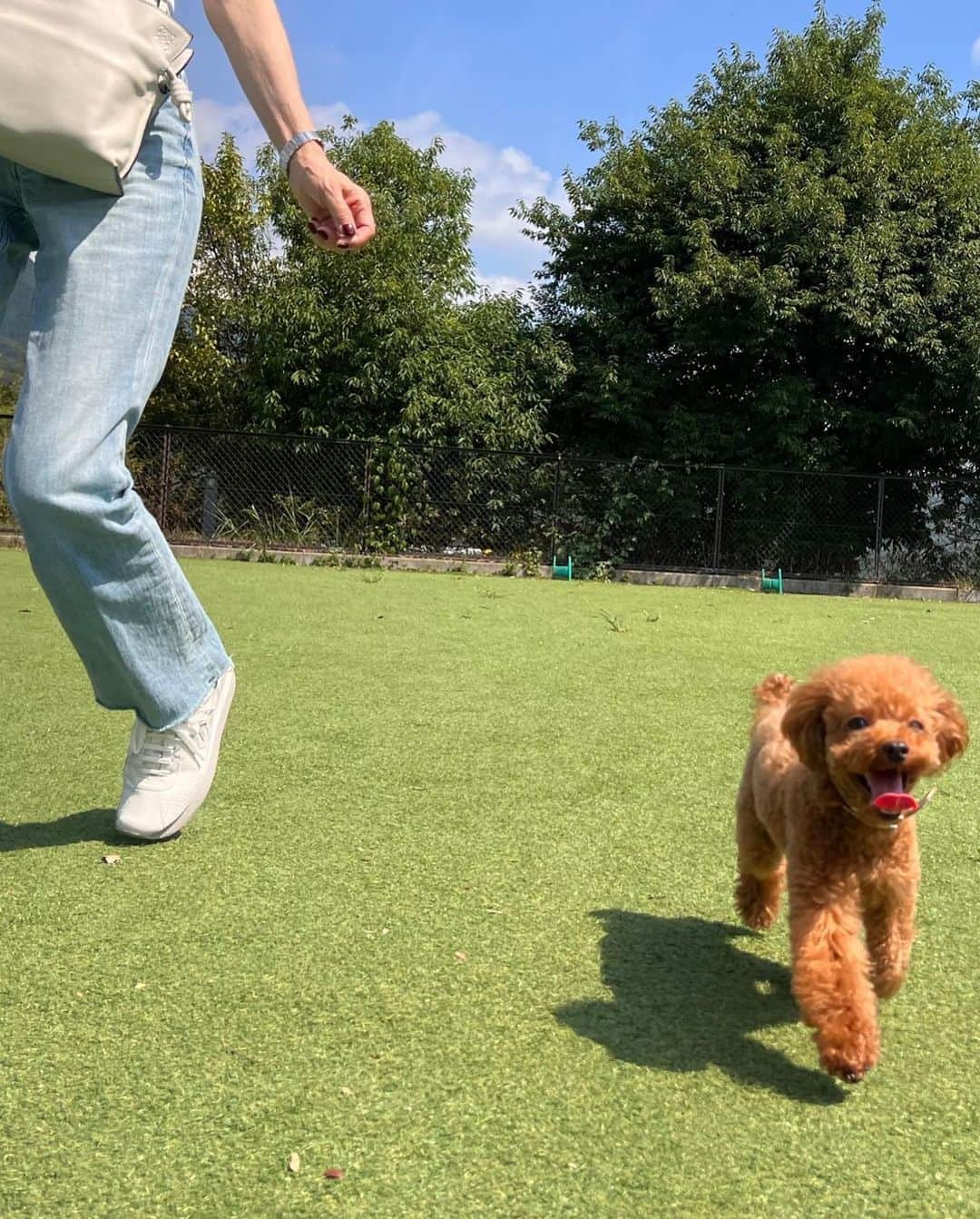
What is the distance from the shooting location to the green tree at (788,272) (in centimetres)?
1442

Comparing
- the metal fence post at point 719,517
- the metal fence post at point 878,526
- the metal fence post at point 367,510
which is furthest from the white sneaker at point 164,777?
the metal fence post at point 878,526

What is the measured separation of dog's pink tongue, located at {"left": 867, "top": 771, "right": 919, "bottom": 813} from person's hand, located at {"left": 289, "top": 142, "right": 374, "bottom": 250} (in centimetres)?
145

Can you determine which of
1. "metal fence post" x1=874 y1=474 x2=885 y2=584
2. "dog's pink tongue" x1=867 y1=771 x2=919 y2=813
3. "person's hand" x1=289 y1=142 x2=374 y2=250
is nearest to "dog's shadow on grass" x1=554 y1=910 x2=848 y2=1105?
"dog's pink tongue" x1=867 y1=771 x2=919 y2=813

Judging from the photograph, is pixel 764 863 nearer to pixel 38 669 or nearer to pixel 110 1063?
pixel 110 1063

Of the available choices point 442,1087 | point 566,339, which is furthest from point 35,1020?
point 566,339

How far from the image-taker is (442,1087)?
142 cm

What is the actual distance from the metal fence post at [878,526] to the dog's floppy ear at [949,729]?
44.8ft

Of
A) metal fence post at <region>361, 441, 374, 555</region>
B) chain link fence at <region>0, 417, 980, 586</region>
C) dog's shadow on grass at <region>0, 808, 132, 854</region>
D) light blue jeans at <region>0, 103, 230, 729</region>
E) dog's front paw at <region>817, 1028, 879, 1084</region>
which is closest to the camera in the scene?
dog's front paw at <region>817, 1028, 879, 1084</region>

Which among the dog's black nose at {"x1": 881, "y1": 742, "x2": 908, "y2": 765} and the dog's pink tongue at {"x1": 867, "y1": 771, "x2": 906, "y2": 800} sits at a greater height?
the dog's black nose at {"x1": 881, "y1": 742, "x2": 908, "y2": 765}

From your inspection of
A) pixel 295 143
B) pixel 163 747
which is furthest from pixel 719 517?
pixel 163 747

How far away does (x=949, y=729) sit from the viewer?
1800mm

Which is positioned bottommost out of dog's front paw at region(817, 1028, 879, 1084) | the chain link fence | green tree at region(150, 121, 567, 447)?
dog's front paw at region(817, 1028, 879, 1084)

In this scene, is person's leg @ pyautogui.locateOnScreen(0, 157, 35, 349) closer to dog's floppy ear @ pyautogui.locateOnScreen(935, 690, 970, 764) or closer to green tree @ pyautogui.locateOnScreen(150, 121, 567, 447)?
dog's floppy ear @ pyautogui.locateOnScreen(935, 690, 970, 764)

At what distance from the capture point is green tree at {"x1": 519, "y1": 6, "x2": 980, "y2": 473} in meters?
14.4
